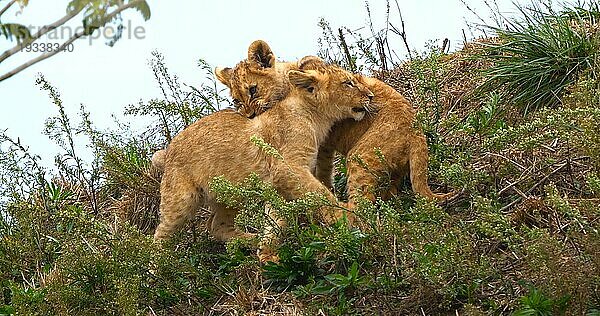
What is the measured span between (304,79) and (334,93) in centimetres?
24

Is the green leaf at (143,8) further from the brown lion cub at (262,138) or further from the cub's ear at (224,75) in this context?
the cub's ear at (224,75)

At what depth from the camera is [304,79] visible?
5.87m

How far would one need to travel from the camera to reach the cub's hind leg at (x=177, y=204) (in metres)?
5.72

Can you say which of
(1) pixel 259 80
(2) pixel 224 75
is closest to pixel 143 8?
(1) pixel 259 80

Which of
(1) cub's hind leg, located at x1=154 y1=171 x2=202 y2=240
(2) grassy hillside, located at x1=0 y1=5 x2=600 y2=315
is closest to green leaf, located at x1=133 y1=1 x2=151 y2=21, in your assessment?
(2) grassy hillside, located at x1=0 y1=5 x2=600 y2=315

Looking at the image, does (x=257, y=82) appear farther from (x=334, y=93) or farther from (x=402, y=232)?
(x=402, y=232)

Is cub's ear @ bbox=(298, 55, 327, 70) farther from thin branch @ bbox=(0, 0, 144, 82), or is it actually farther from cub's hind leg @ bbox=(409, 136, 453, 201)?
thin branch @ bbox=(0, 0, 144, 82)

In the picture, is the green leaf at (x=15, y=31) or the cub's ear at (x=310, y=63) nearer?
the green leaf at (x=15, y=31)

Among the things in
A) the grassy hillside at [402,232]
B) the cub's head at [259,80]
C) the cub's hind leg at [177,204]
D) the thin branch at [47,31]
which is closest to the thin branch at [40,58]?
the thin branch at [47,31]

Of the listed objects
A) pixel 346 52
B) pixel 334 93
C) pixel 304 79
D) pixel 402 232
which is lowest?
pixel 402 232

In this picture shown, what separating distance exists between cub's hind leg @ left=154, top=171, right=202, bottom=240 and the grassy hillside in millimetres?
108

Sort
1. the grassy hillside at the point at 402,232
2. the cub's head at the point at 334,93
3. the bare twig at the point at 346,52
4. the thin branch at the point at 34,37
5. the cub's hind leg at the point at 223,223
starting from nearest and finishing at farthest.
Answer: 1. the thin branch at the point at 34,37
2. the grassy hillside at the point at 402,232
3. the cub's head at the point at 334,93
4. the cub's hind leg at the point at 223,223
5. the bare twig at the point at 346,52

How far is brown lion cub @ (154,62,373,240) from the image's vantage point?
5680 mm

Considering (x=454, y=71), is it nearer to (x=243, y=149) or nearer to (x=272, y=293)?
(x=243, y=149)
